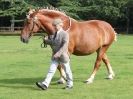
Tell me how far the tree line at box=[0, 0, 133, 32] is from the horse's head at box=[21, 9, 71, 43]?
2242 inches

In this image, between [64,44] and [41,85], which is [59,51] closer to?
[64,44]

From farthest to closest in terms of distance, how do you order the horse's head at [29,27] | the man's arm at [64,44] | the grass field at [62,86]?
1. the horse's head at [29,27]
2. the man's arm at [64,44]
3. the grass field at [62,86]

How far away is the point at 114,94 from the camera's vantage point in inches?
467

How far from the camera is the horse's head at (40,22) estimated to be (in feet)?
43.2

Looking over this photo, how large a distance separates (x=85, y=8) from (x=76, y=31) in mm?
60074

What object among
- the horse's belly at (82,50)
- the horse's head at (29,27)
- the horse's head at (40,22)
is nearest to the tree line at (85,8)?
the horse's belly at (82,50)

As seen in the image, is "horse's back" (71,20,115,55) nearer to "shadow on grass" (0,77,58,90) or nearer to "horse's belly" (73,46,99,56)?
"horse's belly" (73,46,99,56)

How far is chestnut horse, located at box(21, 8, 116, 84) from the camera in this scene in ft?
43.4

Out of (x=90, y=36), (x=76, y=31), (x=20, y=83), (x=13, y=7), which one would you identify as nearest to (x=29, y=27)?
(x=76, y=31)

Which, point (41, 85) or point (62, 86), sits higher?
point (41, 85)

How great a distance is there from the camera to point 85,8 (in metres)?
73.4

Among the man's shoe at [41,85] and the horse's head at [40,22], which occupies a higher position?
Answer: the horse's head at [40,22]

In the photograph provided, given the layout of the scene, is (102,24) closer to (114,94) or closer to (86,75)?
(86,75)

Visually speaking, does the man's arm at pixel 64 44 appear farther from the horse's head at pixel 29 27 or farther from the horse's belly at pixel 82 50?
the horse's belly at pixel 82 50
